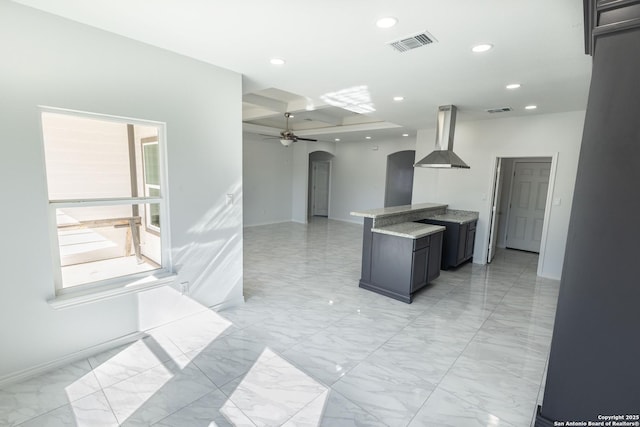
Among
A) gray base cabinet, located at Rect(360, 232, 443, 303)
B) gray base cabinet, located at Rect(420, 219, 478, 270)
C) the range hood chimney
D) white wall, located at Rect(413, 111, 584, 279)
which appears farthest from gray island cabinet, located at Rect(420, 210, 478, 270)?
the range hood chimney

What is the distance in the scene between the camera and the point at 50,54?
2043 millimetres

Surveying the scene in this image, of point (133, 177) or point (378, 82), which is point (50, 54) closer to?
point (133, 177)

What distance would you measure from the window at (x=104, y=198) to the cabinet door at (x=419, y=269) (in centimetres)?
274

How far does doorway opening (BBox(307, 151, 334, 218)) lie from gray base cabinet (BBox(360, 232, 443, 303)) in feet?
21.8

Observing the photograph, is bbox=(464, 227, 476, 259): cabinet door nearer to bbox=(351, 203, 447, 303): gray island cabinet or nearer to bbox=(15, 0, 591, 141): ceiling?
bbox=(351, 203, 447, 303): gray island cabinet

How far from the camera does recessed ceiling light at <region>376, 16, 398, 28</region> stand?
6.33ft

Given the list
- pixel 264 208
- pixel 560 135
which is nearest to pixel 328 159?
pixel 264 208

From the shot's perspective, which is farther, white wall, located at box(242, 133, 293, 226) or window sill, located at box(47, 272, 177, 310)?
white wall, located at box(242, 133, 293, 226)

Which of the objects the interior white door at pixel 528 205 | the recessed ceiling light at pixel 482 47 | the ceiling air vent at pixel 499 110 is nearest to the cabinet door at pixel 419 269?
the recessed ceiling light at pixel 482 47

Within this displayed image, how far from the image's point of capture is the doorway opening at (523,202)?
243 inches

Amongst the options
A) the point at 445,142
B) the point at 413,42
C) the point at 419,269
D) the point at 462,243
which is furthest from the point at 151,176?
the point at 462,243

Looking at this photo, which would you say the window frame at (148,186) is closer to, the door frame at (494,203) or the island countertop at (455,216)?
the island countertop at (455,216)

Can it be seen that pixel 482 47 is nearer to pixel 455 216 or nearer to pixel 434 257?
pixel 434 257

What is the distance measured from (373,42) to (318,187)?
871 cm
